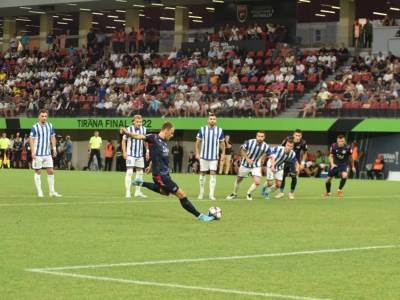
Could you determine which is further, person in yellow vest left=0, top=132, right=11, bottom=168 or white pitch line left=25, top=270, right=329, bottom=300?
person in yellow vest left=0, top=132, right=11, bottom=168

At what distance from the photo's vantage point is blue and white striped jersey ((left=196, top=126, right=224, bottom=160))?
25.2 meters

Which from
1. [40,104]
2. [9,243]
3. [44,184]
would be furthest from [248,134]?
[9,243]

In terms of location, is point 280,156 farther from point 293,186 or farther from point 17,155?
point 17,155

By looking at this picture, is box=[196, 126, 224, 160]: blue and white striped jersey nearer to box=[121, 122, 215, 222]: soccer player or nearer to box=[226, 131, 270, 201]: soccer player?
box=[226, 131, 270, 201]: soccer player

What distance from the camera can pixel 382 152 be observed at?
1785 inches

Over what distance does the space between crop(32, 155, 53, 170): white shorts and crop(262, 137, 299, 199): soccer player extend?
5507 mm

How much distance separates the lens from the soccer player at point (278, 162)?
85.9 feet

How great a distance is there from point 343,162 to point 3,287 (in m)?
20.0

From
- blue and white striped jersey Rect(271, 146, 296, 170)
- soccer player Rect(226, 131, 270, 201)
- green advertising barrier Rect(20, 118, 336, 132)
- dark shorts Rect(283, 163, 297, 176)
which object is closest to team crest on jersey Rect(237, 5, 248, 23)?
green advertising barrier Rect(20, 118, 336, 132)

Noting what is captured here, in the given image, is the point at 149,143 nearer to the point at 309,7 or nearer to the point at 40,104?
the point at 40,104

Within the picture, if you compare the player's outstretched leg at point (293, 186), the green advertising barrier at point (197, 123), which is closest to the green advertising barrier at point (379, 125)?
the green advertising barrier at point (197, 123)

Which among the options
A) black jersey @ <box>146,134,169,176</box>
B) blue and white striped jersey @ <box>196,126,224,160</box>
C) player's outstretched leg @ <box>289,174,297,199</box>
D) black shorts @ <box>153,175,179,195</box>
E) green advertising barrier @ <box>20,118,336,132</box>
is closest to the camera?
black shorts @ <box>153,175,179,195</box>

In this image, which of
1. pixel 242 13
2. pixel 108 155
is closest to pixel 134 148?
pixel 108 155

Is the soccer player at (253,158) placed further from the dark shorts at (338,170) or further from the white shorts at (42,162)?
the white shorts at (42,162)
